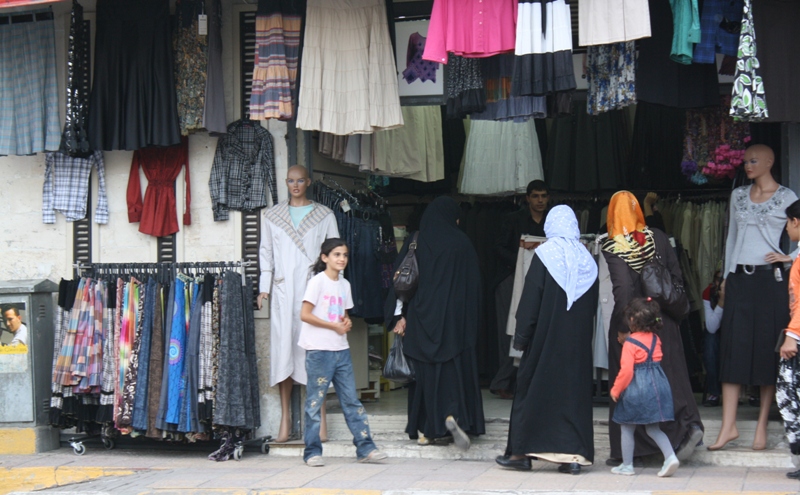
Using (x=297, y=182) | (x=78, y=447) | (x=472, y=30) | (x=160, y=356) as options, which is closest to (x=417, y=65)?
(x=472, y=30)

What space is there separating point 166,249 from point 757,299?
5055mm

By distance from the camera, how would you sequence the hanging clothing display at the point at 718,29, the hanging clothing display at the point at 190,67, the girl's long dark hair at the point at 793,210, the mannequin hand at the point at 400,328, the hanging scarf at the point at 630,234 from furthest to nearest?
the hanging clothing display at the point at 190,67
the mannequin hand at the point at 400,328
the hanging scarf at the point at 630,234
the hanging clothing display at the point at 718,29
the girl's long dark hair at the point at 793,210

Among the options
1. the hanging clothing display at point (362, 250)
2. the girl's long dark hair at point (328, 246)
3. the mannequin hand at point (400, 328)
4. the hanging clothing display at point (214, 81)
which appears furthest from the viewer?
the hanging clothing display at point (362, 250)

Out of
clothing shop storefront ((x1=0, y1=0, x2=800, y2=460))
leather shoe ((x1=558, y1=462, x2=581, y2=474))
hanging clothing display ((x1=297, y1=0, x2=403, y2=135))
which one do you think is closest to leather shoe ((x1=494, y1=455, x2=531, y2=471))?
leather shoe ((x1=558, y1=462, x2=581, y2=474))

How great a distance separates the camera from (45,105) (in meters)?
8.96

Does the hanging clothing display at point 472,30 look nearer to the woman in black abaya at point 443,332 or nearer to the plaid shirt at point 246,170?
the woman in black abaya at point 443,332

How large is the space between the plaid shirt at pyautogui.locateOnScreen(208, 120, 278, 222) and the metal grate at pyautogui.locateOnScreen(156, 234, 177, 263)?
0.61 metres

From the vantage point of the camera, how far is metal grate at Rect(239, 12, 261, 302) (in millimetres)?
8758

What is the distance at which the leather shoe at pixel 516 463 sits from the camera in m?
7.16

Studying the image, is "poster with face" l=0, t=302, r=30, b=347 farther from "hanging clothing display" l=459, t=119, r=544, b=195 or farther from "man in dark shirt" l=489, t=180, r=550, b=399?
"hanging clothing display" l=459, t=119, r=544, b=195

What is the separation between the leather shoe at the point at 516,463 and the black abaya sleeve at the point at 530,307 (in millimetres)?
823

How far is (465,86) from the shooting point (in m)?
8.09

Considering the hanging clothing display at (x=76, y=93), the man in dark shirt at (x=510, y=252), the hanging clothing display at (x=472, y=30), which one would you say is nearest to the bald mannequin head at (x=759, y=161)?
the hanging clothing display at (x=472, y=30)

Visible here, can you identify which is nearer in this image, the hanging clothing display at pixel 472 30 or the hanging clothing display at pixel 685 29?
the hanging clothing display at pixel 685 29
